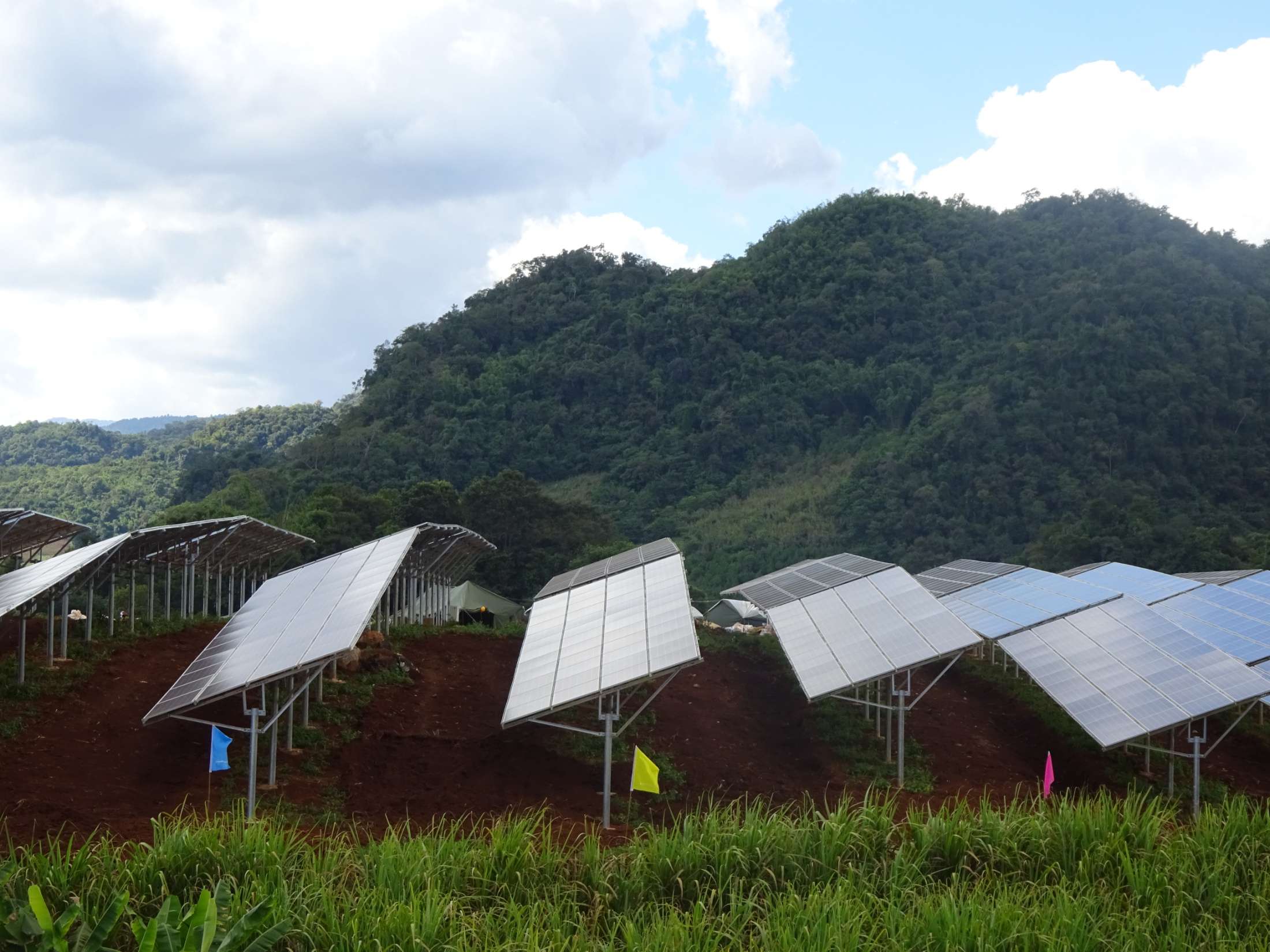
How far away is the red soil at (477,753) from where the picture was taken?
46.9ft

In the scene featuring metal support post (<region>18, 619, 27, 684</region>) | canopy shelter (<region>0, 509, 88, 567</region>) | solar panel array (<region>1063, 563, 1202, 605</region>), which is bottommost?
metal support post (<region>18, 619, 27, 684</region>)

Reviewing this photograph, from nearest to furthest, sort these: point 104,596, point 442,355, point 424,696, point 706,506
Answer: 1. point 424,696
2. point 104,596
3. point 706,506
4. point 442,355

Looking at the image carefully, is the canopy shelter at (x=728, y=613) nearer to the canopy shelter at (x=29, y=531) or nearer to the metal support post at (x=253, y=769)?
the canopy shelter at (x=29, y=531)

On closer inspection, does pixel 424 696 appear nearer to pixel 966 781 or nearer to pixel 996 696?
pixel 966 781

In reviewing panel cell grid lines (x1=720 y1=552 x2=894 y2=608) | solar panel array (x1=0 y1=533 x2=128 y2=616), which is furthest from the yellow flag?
panel cell grid lines (x1=720 y1=552 x2=894 y2=608)

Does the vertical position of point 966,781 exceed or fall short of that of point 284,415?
it falls short

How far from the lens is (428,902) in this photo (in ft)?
26.1

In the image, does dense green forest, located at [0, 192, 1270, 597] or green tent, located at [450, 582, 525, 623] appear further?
dense green forest, located at [0, 192, 1270, 597]

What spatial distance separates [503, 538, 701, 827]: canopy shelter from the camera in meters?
14.7

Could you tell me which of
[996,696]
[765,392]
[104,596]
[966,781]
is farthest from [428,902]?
[765,392]

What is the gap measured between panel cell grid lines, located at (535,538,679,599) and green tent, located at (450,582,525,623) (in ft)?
46.6

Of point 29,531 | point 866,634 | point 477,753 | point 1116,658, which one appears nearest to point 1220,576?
point 1116,658

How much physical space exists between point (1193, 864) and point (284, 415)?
9825cm

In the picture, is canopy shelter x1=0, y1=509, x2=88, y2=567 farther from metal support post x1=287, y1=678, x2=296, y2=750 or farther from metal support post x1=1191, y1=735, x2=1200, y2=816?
metal support post x1=1191, y1=735, x2=1200, y2=816
